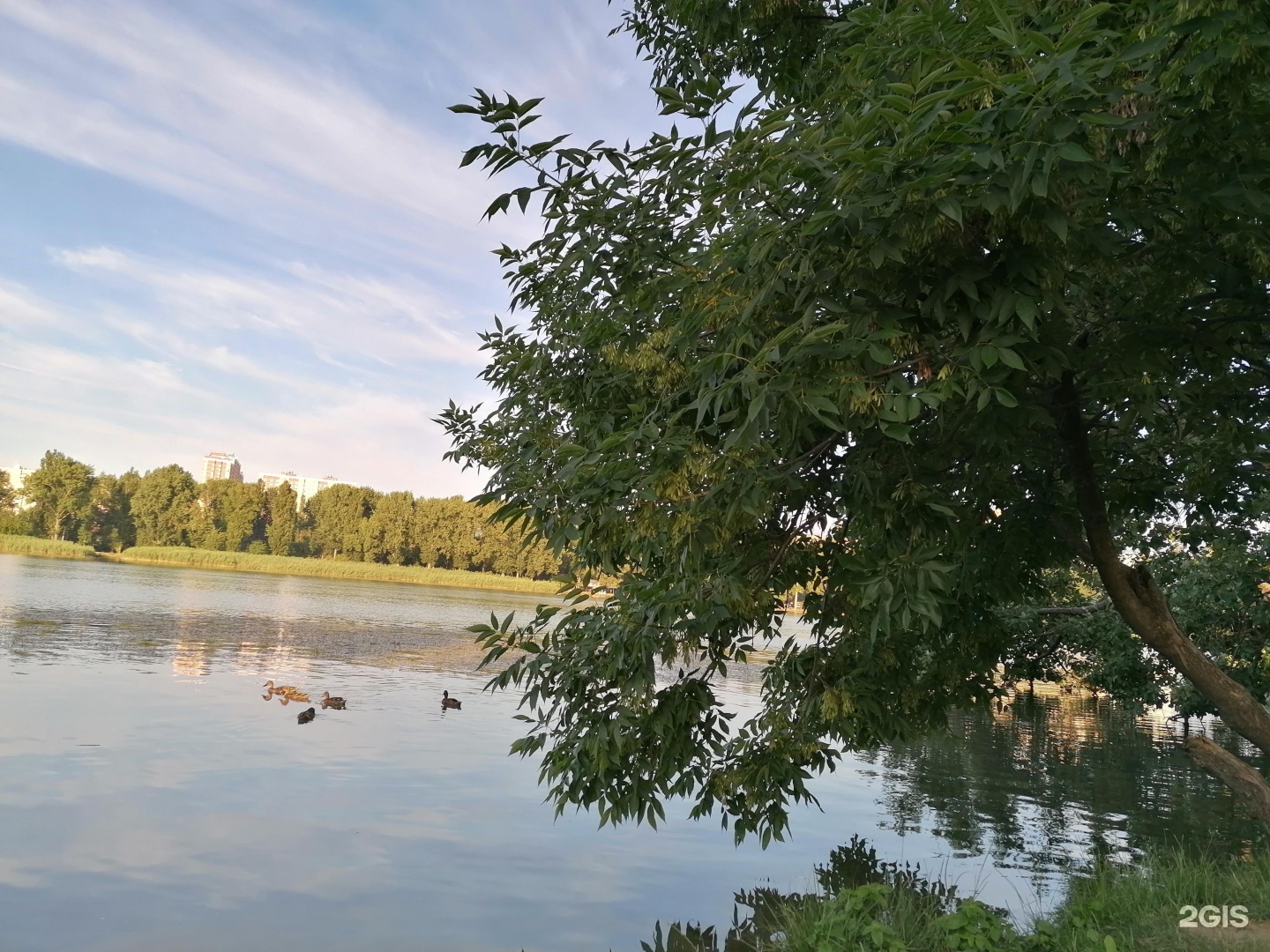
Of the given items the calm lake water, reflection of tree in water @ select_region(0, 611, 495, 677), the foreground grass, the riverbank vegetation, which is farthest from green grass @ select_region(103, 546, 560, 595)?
the foreground grass

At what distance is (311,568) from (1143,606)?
75.9 meters

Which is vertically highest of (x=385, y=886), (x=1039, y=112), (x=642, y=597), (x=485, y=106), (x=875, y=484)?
(x=485, y=106)

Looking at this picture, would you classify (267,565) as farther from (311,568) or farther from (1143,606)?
(1143,606)

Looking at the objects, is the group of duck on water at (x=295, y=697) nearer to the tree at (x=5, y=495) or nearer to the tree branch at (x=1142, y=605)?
the tree branch at (x=1142, y=605)

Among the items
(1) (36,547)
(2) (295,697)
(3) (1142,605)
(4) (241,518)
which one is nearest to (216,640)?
(2) (295,697)

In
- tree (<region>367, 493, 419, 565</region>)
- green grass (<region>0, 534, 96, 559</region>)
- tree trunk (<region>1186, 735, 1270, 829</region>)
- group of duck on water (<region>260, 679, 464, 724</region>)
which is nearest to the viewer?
tree trunk (<region>1186, 735, 1270, 829</region>)

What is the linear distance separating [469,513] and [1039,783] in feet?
238

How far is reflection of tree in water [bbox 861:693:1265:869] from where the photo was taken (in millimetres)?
12844

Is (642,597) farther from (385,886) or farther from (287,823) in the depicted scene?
(287,823)

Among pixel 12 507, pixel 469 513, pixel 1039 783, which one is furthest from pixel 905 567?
pixel 12 507

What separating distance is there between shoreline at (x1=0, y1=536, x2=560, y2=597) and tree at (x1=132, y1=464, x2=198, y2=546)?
13.0m

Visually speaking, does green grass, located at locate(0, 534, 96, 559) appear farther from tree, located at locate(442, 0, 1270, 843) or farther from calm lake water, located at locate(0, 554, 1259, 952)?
tree, located at locate(442, 0, 1270, 843)

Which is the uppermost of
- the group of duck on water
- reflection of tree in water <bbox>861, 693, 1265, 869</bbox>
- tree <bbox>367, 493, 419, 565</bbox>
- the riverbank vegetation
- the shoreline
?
tree <bbox>367, 493, 419, 565</bbox>

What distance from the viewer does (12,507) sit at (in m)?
96.9
